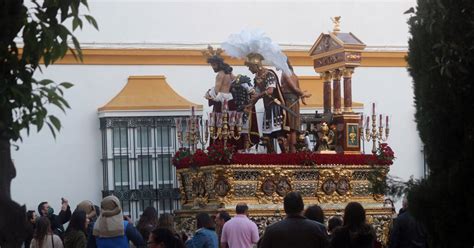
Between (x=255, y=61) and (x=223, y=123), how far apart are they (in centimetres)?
163

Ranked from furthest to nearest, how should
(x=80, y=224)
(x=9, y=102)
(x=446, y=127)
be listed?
(x=80, y=224) < (x=446, y=127) < (x=9, y=102)

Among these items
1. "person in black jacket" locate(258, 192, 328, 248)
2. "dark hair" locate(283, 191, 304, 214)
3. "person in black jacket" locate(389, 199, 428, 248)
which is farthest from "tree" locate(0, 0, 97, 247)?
"person in black jacket" locate(389, 199, 428, 248)

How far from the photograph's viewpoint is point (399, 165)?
89.5 ft

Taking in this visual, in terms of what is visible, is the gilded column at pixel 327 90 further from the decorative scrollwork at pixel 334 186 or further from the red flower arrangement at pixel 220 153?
the red flower arrangement at pixel 220 153

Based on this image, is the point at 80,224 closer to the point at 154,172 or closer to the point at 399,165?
the point at 154,172

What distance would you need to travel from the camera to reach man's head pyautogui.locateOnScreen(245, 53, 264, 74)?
22.1 m

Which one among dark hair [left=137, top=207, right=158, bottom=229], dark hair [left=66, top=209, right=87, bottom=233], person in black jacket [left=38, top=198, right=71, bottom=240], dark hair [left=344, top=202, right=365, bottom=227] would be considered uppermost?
dark hair [left=344, top=202, right=365, bottom=227]

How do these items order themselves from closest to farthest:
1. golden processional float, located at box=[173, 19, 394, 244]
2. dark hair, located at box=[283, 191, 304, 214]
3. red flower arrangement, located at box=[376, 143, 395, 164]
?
dark hair, located at box=[283, 191, 304, 214] → golden processional float, located at box=[173, 19, 394, 244] → red flower arrangement, located at box=[376, 143, 395, 164]

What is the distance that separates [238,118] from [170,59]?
5.28 metres

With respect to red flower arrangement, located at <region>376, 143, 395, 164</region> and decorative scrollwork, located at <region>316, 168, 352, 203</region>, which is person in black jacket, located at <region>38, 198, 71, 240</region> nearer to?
decorative scrollwork, located at <region>316, 168, 352, 203</region>

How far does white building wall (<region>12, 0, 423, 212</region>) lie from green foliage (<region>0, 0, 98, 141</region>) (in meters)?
16.3

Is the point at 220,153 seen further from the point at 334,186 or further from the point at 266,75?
the point at 334,186

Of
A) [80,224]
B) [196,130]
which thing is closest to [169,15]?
[196,130]

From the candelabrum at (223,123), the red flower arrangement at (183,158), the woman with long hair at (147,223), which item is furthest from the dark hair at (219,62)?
the woman with long hair at (147,223)
